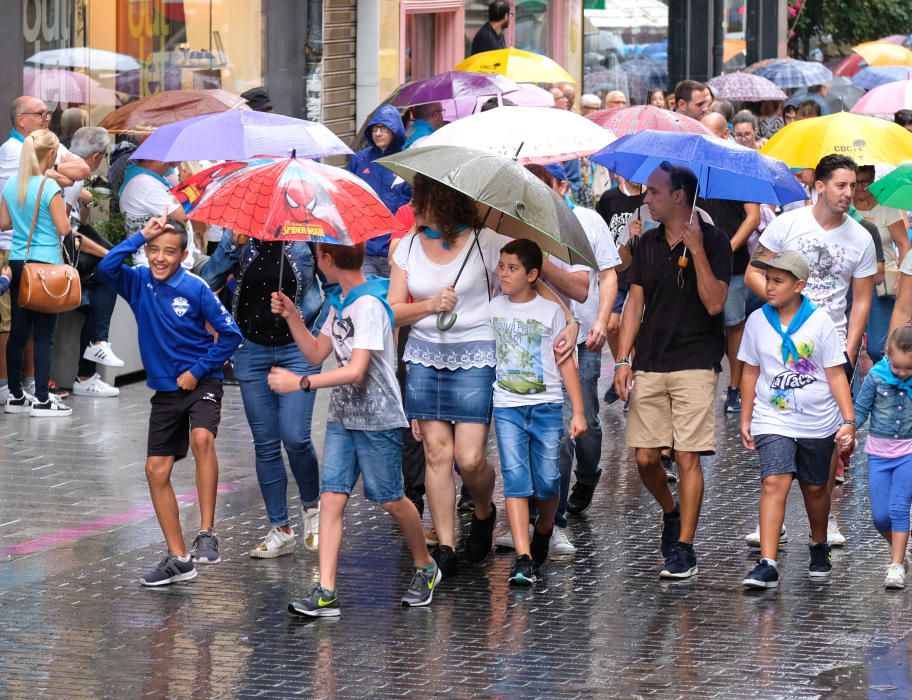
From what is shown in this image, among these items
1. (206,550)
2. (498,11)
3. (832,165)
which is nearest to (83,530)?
(206,550)

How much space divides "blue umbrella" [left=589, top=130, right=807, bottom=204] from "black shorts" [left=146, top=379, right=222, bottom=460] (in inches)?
88.1

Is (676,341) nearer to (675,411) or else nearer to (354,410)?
(675,411)

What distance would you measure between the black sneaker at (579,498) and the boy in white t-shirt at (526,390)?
1.35 meters

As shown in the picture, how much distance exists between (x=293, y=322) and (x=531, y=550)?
1.66m

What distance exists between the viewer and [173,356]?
315 inches

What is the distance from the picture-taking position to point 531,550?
8258mm

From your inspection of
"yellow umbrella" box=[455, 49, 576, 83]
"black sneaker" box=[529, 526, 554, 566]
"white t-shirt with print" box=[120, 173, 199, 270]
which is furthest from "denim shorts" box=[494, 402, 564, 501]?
"yellow umbrella" box=[455, 49, 576, 83]

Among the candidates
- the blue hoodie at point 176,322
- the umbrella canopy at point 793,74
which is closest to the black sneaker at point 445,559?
the blue hoodie at point 176,322

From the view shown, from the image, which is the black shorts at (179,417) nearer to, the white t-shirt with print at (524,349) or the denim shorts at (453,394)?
the denim shorts at (453,394)

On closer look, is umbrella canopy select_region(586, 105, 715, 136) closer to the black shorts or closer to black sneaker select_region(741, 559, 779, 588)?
black sneaker select_region(741, 559, 779, 588)

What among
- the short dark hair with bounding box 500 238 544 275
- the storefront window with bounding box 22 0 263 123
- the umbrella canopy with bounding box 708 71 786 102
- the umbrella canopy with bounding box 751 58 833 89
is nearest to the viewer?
the short dark hair with bounding box 500 238 544 275

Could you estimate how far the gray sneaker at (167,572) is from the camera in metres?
7.86

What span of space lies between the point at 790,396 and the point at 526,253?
4.52 feet

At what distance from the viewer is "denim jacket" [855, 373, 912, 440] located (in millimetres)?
8125
